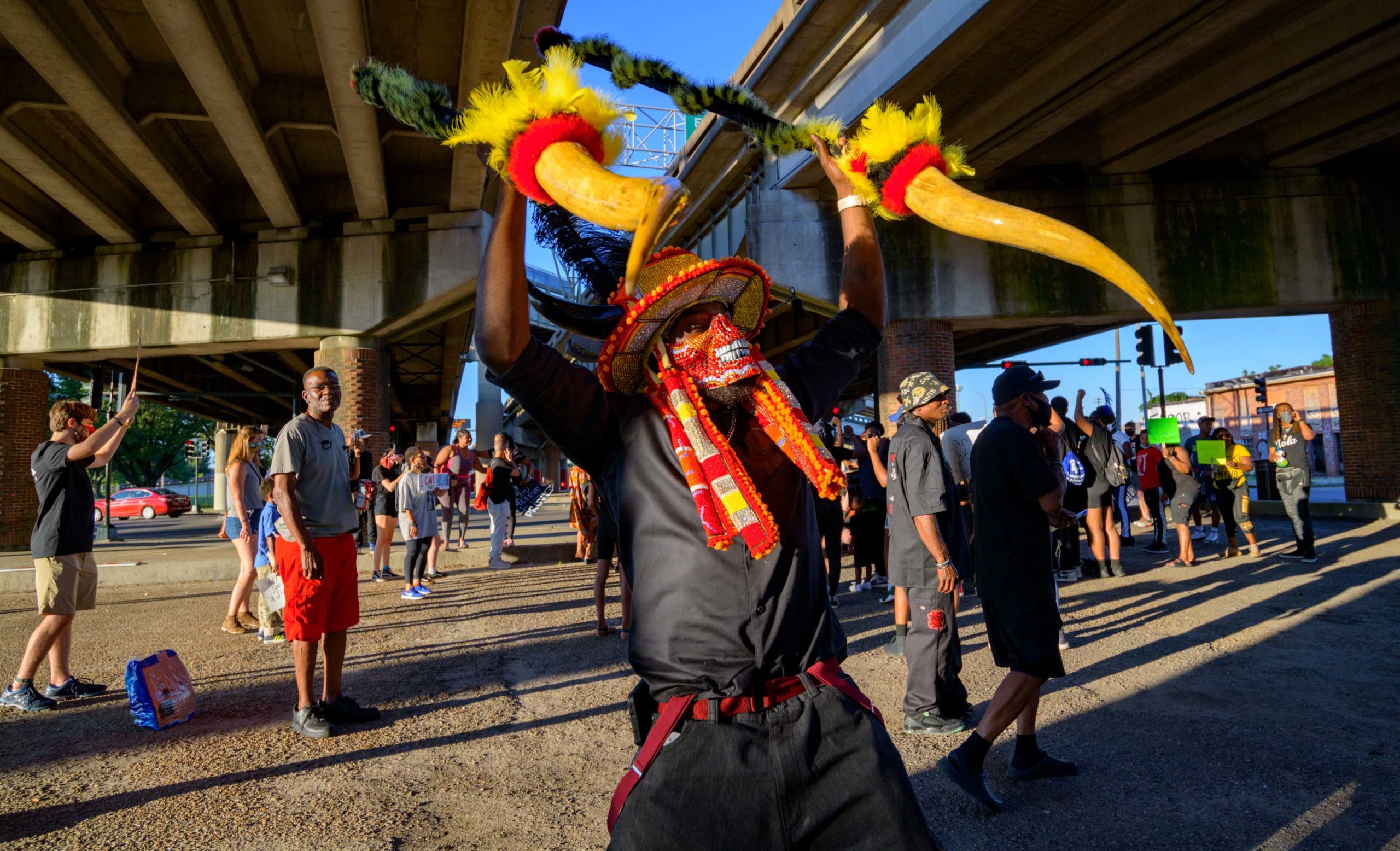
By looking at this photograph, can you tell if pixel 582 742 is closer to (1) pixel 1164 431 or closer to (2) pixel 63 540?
(2) pixel 63 540

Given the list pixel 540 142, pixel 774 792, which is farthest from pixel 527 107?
pixel 774 792

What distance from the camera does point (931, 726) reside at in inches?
178

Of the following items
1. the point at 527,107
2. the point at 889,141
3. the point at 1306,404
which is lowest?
the point at 527,107

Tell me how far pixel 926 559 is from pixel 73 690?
19.4 ft

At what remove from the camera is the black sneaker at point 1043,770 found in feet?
12.5

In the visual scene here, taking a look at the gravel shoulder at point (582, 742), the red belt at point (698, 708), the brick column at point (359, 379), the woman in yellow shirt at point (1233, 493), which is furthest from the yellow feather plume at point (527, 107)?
the brick column at point (359, 379)

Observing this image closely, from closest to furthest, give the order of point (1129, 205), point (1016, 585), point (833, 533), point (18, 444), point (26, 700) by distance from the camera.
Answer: point (1016, 585)
point (26, 700)
point (833, 533)
point (1129, 205)
point (18, 444)

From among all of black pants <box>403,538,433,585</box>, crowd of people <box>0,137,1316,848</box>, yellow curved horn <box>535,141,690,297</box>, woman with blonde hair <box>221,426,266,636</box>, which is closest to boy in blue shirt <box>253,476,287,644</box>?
woman with blonde hair <box>221,426,266,636</box>

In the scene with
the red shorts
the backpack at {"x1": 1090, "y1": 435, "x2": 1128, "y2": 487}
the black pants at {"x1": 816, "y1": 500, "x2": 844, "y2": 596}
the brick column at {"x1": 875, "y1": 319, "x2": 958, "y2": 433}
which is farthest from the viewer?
the brick column at {"x1": 875, "y1": 319, "x2": 958, "y2": 433}

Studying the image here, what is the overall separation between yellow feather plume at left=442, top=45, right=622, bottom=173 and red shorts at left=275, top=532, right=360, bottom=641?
11.8 ft

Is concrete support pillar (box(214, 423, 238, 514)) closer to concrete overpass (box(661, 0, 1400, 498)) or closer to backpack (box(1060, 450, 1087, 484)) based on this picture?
concrete overpass (box(661, 0, 1400, 498))

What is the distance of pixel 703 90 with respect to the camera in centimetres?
233

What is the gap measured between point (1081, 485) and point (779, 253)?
317 inches

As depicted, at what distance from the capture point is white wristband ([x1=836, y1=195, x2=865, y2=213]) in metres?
2.44
